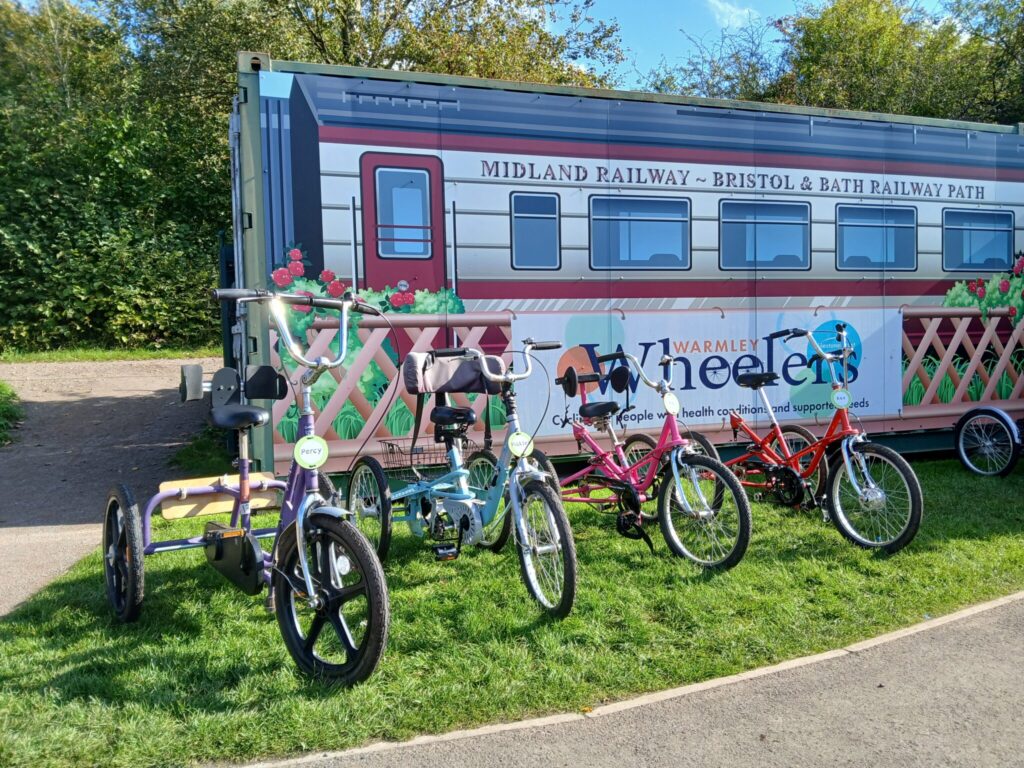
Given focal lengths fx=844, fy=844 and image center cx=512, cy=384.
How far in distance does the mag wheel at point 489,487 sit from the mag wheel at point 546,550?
57 cm

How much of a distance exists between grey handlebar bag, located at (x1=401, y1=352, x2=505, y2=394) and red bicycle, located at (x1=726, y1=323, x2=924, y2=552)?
211cm

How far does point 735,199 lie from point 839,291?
1427 millimetres

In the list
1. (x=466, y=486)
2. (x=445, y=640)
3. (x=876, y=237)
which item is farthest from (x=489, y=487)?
(x=876, y=237)

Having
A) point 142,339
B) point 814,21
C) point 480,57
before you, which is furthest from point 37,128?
Answer: point 814,21

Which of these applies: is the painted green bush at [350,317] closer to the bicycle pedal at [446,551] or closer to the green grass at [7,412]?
the bicycle pedal at [446,551]

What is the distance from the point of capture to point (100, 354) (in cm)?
1537

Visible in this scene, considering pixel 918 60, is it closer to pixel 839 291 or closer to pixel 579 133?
pixel 839 291

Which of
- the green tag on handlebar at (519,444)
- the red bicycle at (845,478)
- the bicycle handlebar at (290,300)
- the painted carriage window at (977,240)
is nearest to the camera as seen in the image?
the bicycle handlebar at (290,300)

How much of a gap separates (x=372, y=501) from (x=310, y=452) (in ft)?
5.94

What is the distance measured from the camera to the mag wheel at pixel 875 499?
16.4ft

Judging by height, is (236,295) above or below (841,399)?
above

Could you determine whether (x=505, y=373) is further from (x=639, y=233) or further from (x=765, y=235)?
(x=765, y=235)

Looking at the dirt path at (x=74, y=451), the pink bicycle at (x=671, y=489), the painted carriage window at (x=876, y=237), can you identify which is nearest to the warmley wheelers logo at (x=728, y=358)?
the painted carriage window at (x=876, y=237)

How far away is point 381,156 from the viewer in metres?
6.48
